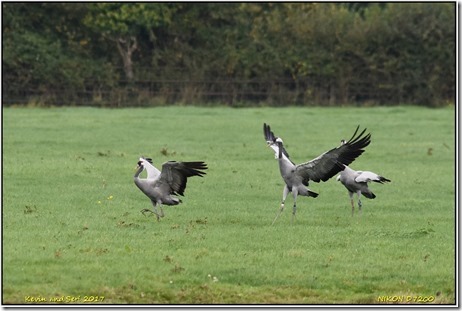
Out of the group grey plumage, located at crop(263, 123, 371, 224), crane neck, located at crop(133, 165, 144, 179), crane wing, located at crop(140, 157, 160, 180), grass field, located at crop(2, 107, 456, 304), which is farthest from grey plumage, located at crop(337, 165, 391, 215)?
crane neck, located at crop(133, 165, 144, 179)

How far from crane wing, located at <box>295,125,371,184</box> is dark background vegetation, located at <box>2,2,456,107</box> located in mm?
26047

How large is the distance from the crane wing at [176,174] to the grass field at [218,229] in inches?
17.3

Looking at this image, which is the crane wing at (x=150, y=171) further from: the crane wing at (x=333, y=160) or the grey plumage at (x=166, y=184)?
the crane wing at (x=333, y=160)

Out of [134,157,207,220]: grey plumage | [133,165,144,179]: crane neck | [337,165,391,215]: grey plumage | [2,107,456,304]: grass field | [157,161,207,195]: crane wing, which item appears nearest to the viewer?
[2,107,456,304]: grass field

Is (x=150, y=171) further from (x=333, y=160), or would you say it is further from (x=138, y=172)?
(x=333, y=160)

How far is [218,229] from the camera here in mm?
12953

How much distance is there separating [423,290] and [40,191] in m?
7.75

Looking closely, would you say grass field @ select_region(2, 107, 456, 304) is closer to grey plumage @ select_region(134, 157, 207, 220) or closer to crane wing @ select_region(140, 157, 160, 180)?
grey plumage @ select_region(134, 157, 207, 220)

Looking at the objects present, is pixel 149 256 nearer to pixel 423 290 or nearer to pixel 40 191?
pixel 423 290

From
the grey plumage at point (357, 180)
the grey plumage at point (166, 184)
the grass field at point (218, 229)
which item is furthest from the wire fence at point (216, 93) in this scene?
the grey plumage at point (166, 184)

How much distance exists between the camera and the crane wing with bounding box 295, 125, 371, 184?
1341cm

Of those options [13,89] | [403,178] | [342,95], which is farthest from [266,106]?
[403,178]

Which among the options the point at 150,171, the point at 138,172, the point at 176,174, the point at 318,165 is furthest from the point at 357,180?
the point at 138,172

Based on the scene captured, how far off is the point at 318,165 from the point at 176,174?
70.8 inches
